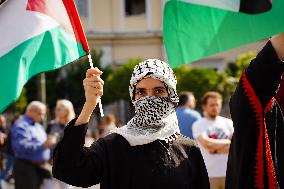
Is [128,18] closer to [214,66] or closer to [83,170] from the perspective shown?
[214,66]

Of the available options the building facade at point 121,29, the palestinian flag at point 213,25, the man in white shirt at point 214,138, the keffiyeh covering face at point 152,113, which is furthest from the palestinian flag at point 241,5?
the building facade at point 121,29

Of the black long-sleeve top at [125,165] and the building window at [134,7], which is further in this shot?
the building window at [134,7]

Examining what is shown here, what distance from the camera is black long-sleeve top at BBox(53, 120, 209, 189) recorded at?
3.52 meters

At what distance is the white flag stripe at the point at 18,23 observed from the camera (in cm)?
445

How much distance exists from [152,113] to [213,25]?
62cm

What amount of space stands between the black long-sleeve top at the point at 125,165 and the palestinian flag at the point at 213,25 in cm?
47

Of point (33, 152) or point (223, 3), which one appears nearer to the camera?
point (223, 3)

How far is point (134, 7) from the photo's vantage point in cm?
3569

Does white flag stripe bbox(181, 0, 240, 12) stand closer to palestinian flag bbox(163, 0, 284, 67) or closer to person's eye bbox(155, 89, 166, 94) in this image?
palestinian flag bbox(163, 0, 284, 67)

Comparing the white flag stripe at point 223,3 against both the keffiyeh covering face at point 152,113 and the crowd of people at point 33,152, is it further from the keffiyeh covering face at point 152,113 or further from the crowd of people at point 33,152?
the crowd of people at point 33,152

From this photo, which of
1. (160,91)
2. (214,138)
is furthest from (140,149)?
(214,138)

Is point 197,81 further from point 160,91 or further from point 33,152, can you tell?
point 160,91

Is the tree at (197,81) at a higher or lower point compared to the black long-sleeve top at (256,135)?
lower

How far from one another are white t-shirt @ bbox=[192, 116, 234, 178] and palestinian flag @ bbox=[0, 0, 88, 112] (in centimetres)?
366
